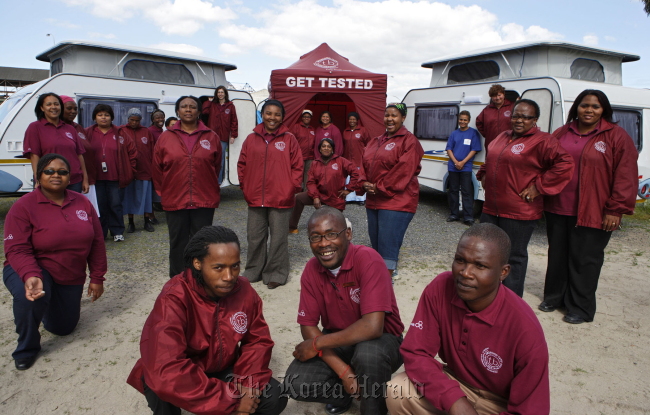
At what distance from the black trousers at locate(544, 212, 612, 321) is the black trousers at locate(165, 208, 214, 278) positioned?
3.44m

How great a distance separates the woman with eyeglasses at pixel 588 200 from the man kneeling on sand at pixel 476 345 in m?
2.18

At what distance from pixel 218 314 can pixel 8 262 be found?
198 centimetres

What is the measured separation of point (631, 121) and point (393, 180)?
5452 mm

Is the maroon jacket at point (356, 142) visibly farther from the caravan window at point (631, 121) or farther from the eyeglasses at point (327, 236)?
the eyeglasses at point (327, 236)

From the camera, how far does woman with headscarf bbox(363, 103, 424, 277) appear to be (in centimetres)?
452

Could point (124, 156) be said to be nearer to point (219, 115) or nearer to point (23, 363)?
point (219, 115)

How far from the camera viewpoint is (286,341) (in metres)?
3.56

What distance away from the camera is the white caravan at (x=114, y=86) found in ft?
23.0

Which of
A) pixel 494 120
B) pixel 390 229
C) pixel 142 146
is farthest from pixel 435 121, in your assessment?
pixel 142 146

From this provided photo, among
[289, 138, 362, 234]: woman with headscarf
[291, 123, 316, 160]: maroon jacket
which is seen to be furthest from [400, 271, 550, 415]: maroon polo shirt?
[291, 123, 316, 160]: maroon jacket

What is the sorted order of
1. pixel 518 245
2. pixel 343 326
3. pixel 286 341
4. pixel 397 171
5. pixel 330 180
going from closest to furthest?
1. pixel 343 326
2. pixel 286 341
3. pixel 518 245
4. pixel 397 171
5. pixel 330 180

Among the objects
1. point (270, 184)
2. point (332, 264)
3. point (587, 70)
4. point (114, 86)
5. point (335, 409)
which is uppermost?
point (587, 70)

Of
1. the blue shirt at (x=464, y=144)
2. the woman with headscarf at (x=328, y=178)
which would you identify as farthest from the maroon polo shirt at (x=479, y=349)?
the blue shirt at (x=464, y=144)

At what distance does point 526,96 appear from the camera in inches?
274
